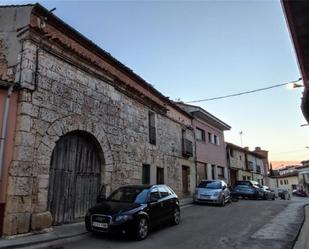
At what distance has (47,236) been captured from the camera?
7680mm

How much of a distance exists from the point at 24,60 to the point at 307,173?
5114 cm

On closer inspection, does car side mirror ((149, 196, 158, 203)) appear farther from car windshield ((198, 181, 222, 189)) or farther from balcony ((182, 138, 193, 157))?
balcony ((182, 138, 193, 157))

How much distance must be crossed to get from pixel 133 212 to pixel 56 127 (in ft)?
12.2

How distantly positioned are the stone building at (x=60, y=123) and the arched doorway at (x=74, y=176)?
0.10ft

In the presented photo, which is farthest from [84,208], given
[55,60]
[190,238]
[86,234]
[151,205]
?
[55,60]

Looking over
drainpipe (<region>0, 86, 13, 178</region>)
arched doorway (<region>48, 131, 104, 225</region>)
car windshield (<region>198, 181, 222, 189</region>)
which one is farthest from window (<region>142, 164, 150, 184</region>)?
drainpipe (<region>0, 86, 13, 178</region>)

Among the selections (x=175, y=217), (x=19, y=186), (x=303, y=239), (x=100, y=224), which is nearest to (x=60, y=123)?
(x=19, y=186)

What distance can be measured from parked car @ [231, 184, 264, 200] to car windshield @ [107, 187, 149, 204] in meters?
15.3

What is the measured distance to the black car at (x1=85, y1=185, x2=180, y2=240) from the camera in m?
7.54

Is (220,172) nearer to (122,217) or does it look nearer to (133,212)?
(133,212)

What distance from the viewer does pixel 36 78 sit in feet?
28.9

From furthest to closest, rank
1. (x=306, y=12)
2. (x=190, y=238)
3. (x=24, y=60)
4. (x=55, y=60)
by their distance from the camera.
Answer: (x=55, y=60) → (x=24, y=60) → (x=190, y=238) → (x=306, y=12)

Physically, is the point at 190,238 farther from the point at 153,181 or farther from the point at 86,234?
the point at 153,181

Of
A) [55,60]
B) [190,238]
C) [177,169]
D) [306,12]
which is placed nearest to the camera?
[306,12]
